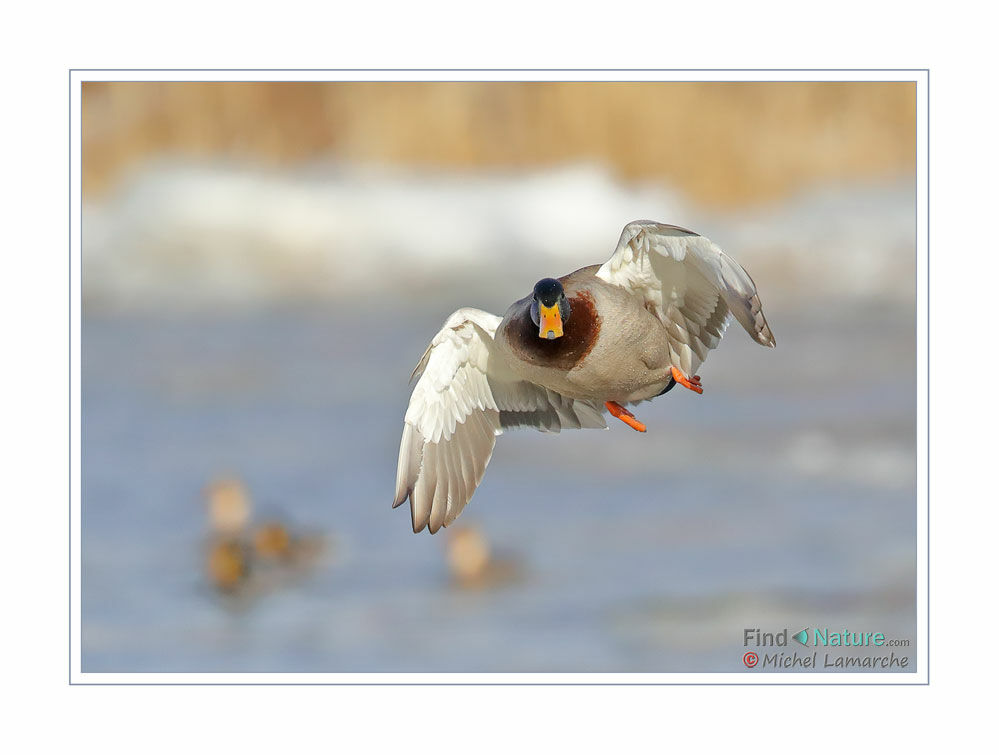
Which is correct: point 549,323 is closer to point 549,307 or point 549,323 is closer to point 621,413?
point 549,307

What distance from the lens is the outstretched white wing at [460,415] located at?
5.92 metres

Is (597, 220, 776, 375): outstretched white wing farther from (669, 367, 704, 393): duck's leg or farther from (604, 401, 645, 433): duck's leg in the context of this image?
(604, 401, 645, 433): duck's leg

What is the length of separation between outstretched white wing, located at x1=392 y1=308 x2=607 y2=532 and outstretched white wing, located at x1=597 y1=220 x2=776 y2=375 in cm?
71

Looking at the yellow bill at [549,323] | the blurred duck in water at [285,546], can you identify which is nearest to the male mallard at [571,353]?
the yellow bill at [549,323]

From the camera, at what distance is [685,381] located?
18.1 feet

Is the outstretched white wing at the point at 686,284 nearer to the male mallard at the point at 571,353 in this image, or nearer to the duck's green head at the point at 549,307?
the male mallard at the point at 571,353

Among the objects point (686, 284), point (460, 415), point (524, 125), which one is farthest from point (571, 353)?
point (524, 125)

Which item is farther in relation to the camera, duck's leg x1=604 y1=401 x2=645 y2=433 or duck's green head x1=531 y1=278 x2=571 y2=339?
duck's leg x1=604 y1=401 x2=645 y2=433

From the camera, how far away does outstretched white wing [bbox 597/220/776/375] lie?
16.2 ft

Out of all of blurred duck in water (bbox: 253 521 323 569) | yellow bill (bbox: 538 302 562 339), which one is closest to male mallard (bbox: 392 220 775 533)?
yellow bill (bbox: 538 302 562 339)

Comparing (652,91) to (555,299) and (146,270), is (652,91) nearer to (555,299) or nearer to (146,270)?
(555,299)
